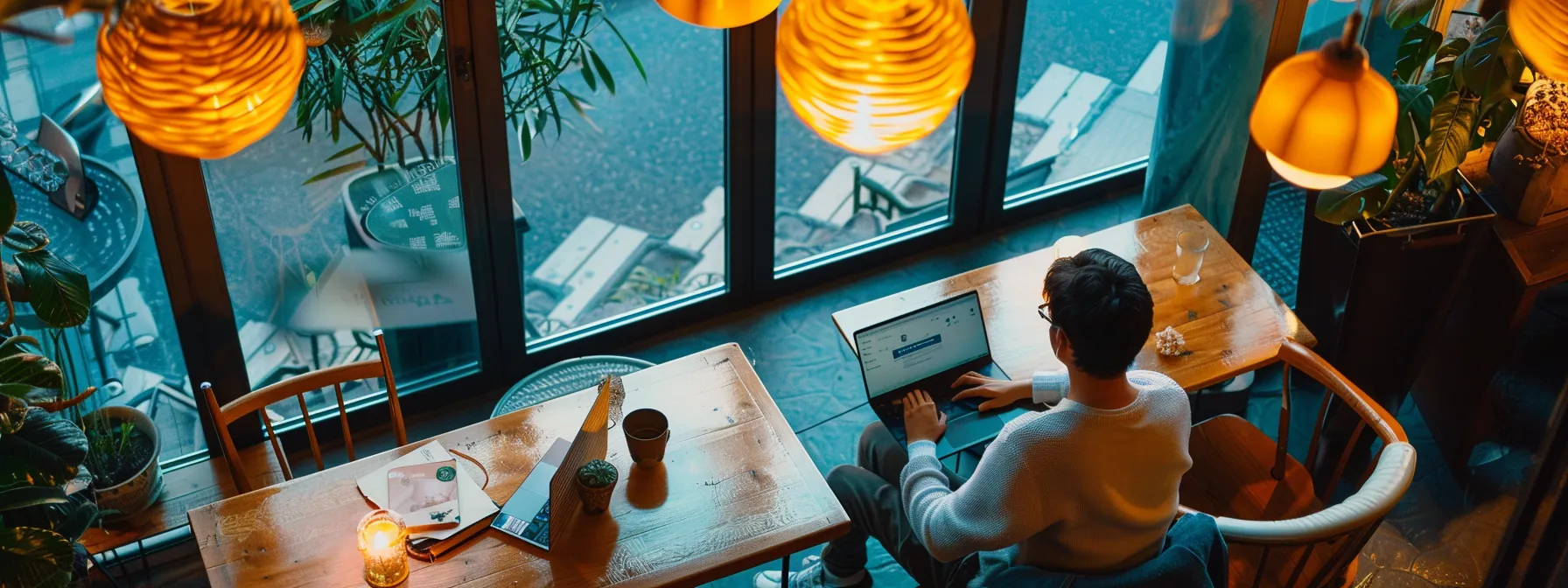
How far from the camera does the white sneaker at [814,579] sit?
3.49m

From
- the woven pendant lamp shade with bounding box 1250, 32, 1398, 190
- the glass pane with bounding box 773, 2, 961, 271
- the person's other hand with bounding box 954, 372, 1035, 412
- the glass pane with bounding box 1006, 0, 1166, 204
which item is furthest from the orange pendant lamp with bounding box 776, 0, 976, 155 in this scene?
the glass pane with bounding box 1006, 0, 1166, 204

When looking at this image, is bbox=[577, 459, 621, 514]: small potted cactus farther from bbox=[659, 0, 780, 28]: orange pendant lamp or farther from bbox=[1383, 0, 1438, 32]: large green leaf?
bbox=[1383, 0, 1438, 32]: large green leaf

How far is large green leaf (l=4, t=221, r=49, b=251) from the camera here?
2.86 metres

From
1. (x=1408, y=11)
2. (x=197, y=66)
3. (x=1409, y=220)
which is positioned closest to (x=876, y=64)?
(x=197, y=66)

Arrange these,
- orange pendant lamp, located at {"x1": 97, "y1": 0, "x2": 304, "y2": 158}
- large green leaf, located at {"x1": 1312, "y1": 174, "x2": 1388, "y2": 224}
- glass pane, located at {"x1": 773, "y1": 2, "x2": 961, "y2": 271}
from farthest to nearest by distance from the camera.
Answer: glass pane, located at {"x1": 773, "y1": 2, "x2": 961, "y2": 271}
large green leaf, located at {"x1": 1312, "y1": 174, "x2": 1388, "y2": 224}
orange pendant lamp, located at {"x1": 97, "y1": 0, "x2": 304, "y2": 158}

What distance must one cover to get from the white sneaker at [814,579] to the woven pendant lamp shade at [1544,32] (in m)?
2.04

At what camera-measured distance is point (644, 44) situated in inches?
151

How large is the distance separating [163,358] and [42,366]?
0.91 meters

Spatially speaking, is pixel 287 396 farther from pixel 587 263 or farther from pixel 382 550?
pixel 587 263

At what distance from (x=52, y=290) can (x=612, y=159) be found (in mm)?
1663

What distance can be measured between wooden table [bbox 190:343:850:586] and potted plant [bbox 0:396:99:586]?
0.89ft

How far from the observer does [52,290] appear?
9.39ft

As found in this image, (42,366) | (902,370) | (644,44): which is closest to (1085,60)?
(644,44)

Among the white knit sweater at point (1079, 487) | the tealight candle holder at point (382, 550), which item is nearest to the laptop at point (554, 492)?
the tealight candle holder at point (382, 550)
